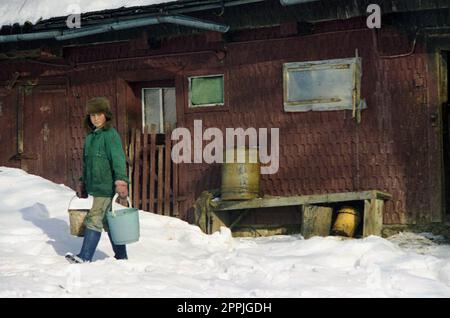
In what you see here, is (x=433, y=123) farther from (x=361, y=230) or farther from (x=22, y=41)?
(x=22, y=41)

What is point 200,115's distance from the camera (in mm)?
12008

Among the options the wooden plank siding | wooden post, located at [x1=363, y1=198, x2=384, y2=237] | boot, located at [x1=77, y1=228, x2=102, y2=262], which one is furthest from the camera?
the wooden plank siding

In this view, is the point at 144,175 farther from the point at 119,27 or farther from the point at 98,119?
the point at 98,119

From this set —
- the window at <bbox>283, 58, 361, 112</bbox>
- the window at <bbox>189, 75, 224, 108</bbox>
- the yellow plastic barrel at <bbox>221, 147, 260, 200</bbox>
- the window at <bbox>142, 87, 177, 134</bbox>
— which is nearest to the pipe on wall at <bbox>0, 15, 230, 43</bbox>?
the window at <bbox>189, 75, 224, 108</bbox>

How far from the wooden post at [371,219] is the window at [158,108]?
3748mm

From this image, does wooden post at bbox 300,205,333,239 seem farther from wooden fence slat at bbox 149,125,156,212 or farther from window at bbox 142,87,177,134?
window at bbox 142,87,177,134

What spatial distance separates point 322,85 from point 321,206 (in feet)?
5.74

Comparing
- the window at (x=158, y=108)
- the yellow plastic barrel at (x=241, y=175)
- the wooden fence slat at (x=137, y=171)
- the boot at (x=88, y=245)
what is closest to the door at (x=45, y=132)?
the window at (x=158, y=108)

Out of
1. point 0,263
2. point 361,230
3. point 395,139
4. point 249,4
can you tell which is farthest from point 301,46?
point 0,263

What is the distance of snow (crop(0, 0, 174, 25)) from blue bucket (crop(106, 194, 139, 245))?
4.92 m

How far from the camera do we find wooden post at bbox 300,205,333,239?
33.6 ft

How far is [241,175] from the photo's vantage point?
10.8 meters

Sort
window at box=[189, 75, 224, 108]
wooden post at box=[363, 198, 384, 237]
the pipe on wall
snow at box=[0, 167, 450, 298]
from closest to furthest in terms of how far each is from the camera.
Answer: snow at box=[0, 167, 450, 298]
wooden post at box=[363, 198, 384, 237]
the pipe on wall
window at box=[189, 75, 224, 108]

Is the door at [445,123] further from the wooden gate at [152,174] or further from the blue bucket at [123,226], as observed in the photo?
the blue bucket at [123,226]
